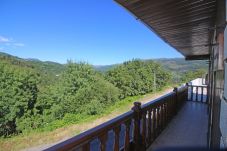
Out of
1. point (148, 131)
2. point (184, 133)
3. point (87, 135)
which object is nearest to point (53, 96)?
point (184, 133)

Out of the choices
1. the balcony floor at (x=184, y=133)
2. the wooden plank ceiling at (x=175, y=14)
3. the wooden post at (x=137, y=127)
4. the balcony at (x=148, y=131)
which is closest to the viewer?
the balcony at (x=148, y=131)

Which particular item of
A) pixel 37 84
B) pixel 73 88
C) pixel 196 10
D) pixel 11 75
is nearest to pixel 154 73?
pixel 73 88

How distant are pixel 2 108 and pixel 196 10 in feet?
61.3

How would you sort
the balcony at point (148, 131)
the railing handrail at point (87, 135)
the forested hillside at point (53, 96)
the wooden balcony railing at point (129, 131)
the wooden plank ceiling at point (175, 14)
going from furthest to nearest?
the forested hillside at point (53, 96) → the wooden plank ceiling at point (175, 14) → the balcony at point (148, 131) → the wooden balcony railing at point (129, 131) → the railing handrail at point (87, 135)

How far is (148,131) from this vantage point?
126 inches

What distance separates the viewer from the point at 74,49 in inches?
2170

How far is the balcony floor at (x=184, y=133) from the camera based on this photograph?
3380 millimetres

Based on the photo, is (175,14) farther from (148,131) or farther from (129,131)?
(148,131)

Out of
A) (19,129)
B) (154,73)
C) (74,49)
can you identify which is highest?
(74,49)

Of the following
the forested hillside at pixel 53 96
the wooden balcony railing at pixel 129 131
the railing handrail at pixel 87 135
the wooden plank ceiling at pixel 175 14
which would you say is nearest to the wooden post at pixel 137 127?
the wooden balcony railing at pixel 129 131

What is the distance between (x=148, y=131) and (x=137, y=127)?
58 cm

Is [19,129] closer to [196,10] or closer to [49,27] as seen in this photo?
[196,10]

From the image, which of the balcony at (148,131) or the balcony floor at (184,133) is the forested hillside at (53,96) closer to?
the balcony floor at (184,133)

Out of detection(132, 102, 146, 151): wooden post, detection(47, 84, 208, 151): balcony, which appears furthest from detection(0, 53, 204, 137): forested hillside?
detection(132, 102, 146, 151): wooden post
